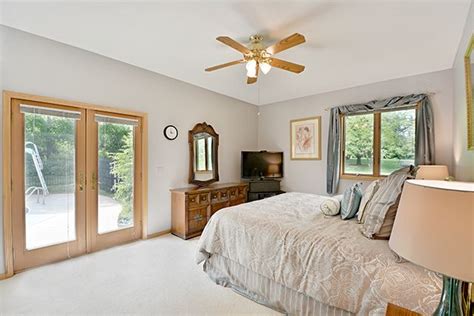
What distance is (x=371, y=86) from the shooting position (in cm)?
400

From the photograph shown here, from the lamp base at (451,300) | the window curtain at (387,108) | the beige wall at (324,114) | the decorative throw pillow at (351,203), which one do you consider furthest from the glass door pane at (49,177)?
the window curtain at (387,108)

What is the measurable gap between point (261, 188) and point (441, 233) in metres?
4.15

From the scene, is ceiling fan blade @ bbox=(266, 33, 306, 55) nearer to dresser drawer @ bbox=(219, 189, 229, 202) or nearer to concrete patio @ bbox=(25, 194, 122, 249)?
dresser drawer @ bbox=(219, 189, 229, 202)

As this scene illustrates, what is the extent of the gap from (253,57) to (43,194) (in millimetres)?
2982

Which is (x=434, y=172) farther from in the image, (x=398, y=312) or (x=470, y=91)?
(x=398, y=312)

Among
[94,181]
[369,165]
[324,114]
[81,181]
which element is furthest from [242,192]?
[81,181]

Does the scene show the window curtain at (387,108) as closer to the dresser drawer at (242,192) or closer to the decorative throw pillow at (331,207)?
the dresser drawer at (242,192)

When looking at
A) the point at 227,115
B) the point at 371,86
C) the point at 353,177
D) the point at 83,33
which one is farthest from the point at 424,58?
the point at 83,33

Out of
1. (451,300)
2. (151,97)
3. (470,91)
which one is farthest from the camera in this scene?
(151,97)

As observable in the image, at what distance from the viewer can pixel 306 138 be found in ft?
15.7

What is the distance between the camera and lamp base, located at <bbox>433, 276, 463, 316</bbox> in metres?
0.83

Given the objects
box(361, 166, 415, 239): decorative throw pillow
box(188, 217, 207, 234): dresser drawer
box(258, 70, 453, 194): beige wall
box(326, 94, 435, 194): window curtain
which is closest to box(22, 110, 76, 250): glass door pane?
box(188, 217, 207, 234): dresser drawer

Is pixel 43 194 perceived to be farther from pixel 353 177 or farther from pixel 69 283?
pixel 353 177

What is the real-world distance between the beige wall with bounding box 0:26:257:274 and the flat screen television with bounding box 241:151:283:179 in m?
0.30
